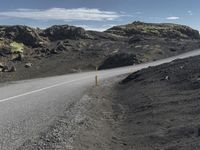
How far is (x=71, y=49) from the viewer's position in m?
72.6

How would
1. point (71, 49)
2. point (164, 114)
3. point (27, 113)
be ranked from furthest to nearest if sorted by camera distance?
point (71, 49)
point (27, 113)
point (164, 114)

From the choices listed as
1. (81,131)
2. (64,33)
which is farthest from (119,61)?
(81,131)

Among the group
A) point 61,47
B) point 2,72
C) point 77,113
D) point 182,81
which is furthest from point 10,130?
point 61,47

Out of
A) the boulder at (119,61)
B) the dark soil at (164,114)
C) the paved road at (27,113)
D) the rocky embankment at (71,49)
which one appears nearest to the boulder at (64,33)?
the rocky embankment at (71,49)

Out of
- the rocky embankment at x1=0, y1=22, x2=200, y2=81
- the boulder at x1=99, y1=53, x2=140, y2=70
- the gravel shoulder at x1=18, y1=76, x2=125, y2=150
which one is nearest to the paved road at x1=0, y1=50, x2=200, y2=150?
the gravel shoulder at x1=18, y1=76, x2=125, y2=150

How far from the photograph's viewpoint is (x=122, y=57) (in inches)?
2395

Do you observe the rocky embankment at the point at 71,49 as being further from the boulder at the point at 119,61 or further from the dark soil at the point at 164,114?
the dark soil at the point at 164,114

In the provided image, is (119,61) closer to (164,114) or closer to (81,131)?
(164,114)

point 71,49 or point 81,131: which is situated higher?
point 81,131

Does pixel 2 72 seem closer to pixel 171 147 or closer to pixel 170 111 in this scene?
pixel 170 111

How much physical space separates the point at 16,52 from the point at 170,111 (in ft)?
189

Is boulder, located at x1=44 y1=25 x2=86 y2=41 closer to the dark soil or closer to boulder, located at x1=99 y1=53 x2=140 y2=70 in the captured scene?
boulder, located at x1=99 y1=53 x2=140 y2=70

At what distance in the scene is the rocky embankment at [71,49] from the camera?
58.4 metres

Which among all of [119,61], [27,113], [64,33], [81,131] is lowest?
[119,61]
